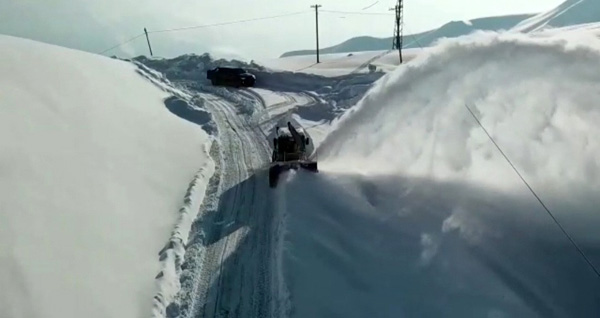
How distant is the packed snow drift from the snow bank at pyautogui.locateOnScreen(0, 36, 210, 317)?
A: 3041 mm

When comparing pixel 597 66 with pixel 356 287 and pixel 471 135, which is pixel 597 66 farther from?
pixel 356 287

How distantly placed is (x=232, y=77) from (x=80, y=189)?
22.7 metres

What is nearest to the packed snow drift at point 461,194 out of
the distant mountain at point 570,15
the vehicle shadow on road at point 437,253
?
the vehicle shadow on road at point 437,253

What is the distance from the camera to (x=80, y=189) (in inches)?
486

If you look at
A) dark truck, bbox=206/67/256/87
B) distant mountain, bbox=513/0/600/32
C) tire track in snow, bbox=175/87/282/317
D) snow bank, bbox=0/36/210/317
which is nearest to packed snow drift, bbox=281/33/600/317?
tire track in snow, bbox=175/87/282/317

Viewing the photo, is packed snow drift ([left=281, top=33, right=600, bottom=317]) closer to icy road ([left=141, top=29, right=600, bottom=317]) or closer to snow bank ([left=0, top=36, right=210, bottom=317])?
icy road ([left=141, top=29, right=600, bottom=317])

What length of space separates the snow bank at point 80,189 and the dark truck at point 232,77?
12.7 metres

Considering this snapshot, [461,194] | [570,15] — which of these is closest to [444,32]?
[570,15]

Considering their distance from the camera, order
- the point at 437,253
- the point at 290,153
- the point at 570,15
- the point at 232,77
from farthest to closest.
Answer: the point at 570,15
the point at 232,77
the point at 290,153
the point at 437,253

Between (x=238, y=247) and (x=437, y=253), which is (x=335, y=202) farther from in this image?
(x=437, y=253)

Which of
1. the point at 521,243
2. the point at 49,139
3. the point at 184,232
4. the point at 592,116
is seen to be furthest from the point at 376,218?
the point at 49,139

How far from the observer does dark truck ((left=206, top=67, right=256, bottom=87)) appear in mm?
34188

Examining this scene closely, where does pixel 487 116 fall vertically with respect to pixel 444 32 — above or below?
above

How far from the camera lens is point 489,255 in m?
11.1
